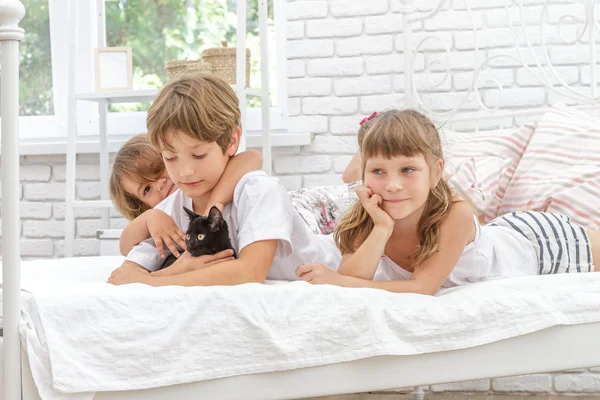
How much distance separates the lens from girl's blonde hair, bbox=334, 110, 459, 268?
62.2 inches

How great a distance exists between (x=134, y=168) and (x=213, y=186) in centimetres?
39

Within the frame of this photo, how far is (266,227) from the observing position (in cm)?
153

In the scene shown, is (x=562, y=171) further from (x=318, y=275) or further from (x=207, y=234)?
(x=207, y=234)

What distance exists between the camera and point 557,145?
2.27 meters

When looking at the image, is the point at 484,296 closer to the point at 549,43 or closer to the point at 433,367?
the point at 433,367

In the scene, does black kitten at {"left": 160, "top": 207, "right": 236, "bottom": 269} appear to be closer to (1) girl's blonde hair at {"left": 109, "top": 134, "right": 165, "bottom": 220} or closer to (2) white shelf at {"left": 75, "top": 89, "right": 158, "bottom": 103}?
Result: (1) girl's blonde hair at {"left": 109, "top": 134, "right": 165, "bottom": 220}

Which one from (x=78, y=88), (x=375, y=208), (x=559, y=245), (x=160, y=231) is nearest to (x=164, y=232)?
(x=160, y=231)

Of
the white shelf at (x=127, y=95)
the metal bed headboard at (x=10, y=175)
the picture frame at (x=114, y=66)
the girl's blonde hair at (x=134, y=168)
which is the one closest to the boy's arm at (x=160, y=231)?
the girl's blonde hair at (x=134, y=168)

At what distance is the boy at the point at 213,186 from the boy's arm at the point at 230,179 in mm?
15

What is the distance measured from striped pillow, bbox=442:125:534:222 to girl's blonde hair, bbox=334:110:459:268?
590 mm

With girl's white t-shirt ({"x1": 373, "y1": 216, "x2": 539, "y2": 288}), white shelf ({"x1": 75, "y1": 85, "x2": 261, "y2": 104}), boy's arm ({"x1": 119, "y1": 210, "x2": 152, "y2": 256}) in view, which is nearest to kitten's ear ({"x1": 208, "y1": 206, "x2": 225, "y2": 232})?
boy's arm ({"x1": 119, "y1": 210, "x2": 152, "y2": 256})

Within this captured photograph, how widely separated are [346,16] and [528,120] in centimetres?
78

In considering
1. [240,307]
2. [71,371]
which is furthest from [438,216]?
[71,371]

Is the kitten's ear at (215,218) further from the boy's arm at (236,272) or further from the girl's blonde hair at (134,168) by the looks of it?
the girl's blonde hair at (134,168)
